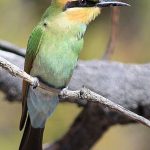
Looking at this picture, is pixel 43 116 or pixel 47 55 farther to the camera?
pixel 43 116

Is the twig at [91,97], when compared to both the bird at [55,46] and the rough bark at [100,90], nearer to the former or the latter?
the bird at [55,46]

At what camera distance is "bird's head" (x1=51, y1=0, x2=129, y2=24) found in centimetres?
183

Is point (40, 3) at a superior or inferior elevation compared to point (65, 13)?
inferior

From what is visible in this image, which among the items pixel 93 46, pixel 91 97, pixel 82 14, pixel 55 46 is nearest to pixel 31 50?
pixel 55 46

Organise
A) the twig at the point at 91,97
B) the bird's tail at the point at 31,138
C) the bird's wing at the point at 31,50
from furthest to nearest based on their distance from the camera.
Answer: the bird's tail at the point at 31,138 → the bird's wing at the point at 31,50 → the twig at the point at 91,97

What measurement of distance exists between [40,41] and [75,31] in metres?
0.13

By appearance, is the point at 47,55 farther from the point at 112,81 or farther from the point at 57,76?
the point at 112,81

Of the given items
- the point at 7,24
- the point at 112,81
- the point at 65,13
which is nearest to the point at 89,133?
the point at 112,81

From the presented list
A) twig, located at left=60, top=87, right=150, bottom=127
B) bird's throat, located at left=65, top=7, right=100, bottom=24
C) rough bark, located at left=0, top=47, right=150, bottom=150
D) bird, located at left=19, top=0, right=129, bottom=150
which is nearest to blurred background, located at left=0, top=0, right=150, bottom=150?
rough bark, located at left=0, top=47, right=150, bottom=150

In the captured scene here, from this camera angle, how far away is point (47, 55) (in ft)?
6.40

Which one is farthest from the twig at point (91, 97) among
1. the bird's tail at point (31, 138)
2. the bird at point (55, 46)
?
the bird's tail at point (31, 138)

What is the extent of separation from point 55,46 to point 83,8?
17 centimetres

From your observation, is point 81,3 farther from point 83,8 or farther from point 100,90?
point 100,90

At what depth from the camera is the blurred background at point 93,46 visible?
3.07 m
